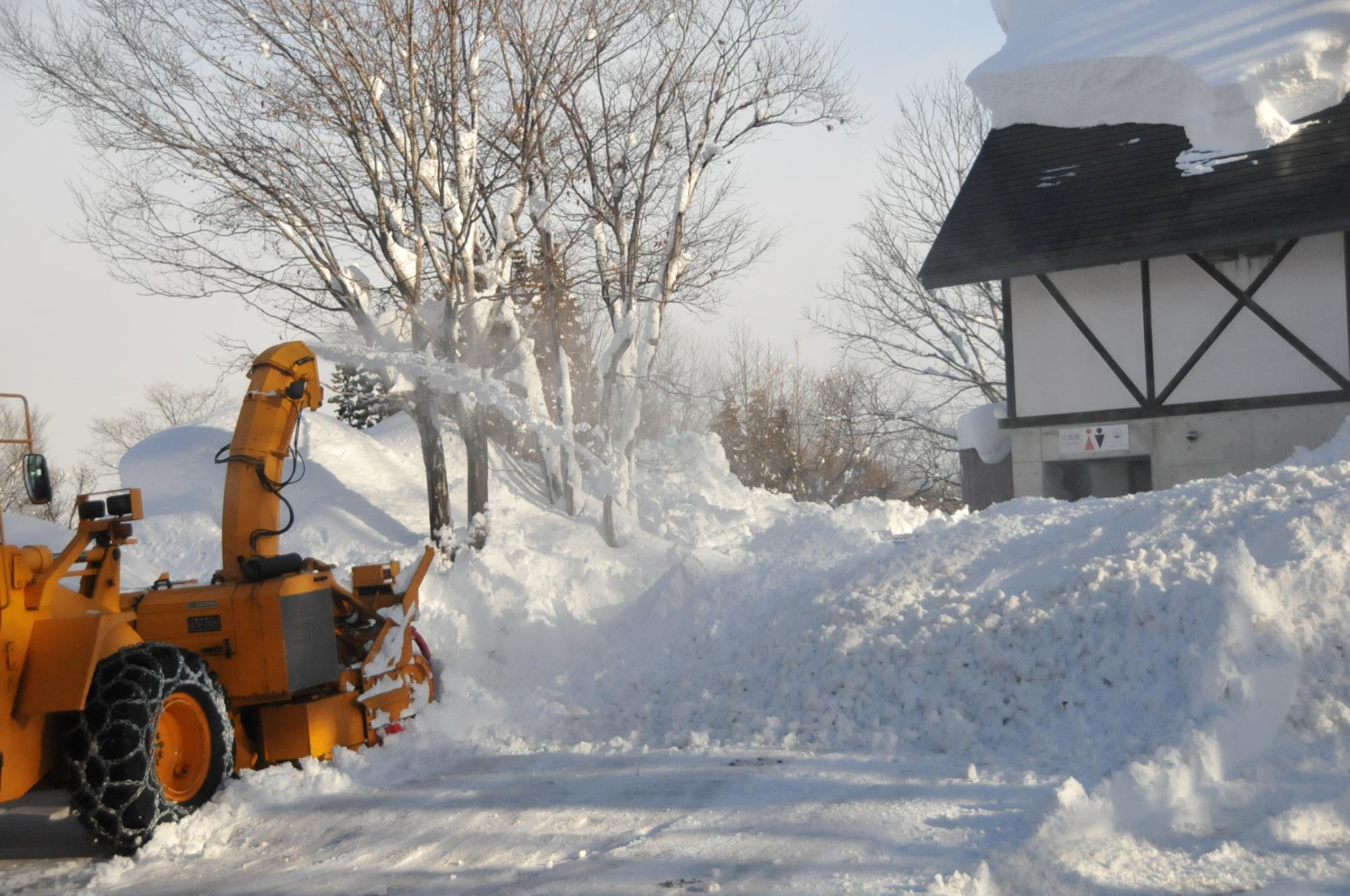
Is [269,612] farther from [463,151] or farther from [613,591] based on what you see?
[463,151]

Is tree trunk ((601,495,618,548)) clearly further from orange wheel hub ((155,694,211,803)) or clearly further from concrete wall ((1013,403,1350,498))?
orange wheel hub ((155,694,211,803))

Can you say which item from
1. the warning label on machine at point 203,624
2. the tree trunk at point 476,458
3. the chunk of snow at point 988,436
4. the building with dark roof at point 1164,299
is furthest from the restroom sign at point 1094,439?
the warning label on machine at point 203,624

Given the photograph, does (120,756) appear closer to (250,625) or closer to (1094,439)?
(250,625)

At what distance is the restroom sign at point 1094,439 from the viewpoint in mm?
16156

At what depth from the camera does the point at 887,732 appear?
278 inches

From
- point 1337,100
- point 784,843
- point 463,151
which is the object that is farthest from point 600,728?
point 1337,100

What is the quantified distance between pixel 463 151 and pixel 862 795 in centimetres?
1125

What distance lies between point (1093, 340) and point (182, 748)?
13.8 metres

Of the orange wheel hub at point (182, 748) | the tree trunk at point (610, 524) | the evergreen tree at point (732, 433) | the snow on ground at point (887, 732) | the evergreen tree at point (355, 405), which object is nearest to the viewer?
the snow on ground at point (887, 732)

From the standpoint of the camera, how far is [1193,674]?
21.8 ft

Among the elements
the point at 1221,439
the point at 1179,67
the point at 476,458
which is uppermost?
the point at 1179,67

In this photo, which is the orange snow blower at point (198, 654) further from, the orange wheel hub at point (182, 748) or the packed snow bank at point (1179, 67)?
the packed snow bank at point (1179, 67)

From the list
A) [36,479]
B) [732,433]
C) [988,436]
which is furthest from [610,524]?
[732,433]

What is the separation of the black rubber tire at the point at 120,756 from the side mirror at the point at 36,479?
0.92m
